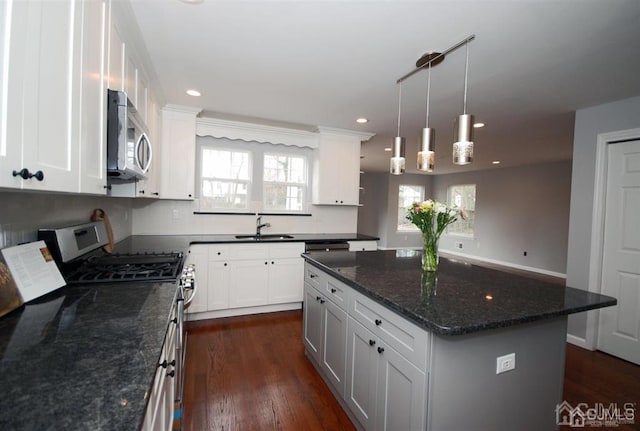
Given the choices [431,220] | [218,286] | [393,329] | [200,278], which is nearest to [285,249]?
[218,286]

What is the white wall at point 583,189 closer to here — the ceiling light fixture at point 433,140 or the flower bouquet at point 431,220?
the ceiling light fixture at point 433,140

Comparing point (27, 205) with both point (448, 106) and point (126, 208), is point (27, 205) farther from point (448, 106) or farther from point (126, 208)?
point (448, 106)

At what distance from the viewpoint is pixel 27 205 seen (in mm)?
1415

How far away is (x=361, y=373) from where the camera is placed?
1.67 meters

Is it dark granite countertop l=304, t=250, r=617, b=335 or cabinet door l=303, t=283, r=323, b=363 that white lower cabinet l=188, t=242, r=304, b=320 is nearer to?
cabinet door l=303, t=283, r=323, b=363

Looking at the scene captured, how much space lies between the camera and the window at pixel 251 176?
12.6ft

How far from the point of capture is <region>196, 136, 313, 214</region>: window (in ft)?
12.6

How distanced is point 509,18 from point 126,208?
3.65 metres

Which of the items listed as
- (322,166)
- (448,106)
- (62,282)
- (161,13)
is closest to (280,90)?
(161,13)

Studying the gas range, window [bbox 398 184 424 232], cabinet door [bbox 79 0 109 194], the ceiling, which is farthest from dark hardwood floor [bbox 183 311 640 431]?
window [bbox 398 184 424 232]

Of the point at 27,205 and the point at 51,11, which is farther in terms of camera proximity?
the point at 27,205

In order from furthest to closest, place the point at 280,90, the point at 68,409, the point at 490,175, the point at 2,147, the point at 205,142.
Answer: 1. the point at 490,175
2. the point at 205,142
3. the point at 280,90
4. the point at 2,147
5. the point at 68,409

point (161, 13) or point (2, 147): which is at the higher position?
point (161, 13)

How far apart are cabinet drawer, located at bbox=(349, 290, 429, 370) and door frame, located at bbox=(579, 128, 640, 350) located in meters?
2.72
